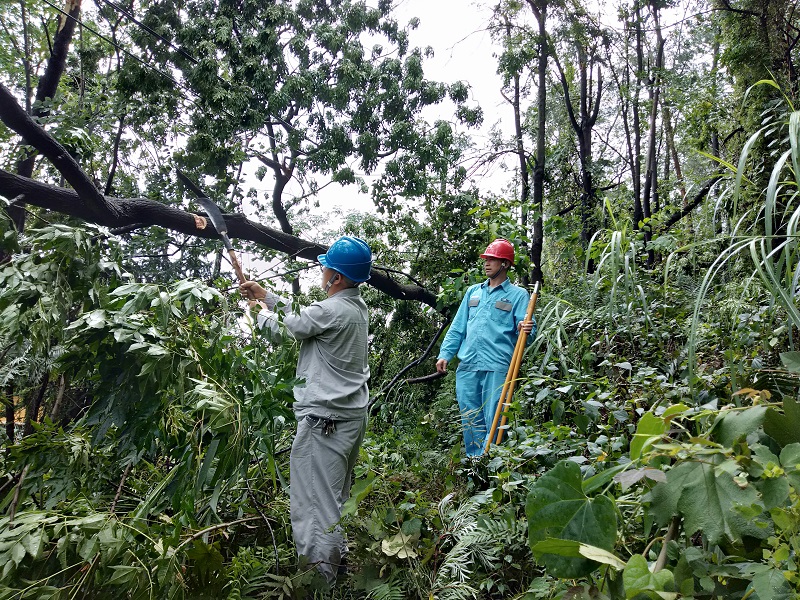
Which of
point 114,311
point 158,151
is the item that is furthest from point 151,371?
point 158,151

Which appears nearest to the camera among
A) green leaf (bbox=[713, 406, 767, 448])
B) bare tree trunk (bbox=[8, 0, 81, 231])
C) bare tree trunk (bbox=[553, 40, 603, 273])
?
green leaf (bbox=[713, 406, 767, 448])

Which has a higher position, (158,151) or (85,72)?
(85,72)

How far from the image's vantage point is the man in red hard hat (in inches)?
186

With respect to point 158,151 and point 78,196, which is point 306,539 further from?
point 158,151

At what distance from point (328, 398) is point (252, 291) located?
744mm

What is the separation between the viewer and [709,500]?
125 cm

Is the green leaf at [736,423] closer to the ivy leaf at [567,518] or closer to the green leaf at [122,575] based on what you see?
the ivy leaf at [567,518]

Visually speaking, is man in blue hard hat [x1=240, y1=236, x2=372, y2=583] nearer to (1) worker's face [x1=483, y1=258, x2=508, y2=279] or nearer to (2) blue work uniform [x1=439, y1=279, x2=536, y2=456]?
(2) blue work uniform [x1=439, y1=279, x2=536, y2=456]

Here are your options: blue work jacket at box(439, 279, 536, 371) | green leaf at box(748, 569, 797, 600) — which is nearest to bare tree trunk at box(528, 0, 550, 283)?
blue work jacket at box(439, 279, 536, 371)

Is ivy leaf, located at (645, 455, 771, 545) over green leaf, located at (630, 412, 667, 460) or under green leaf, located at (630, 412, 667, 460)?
under

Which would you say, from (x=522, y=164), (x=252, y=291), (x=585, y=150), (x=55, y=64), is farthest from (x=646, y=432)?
(x=55, y=64)

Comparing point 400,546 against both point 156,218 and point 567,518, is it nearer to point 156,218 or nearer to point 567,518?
point 567,518

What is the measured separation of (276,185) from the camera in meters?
12.2

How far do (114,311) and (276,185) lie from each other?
10.1 m
